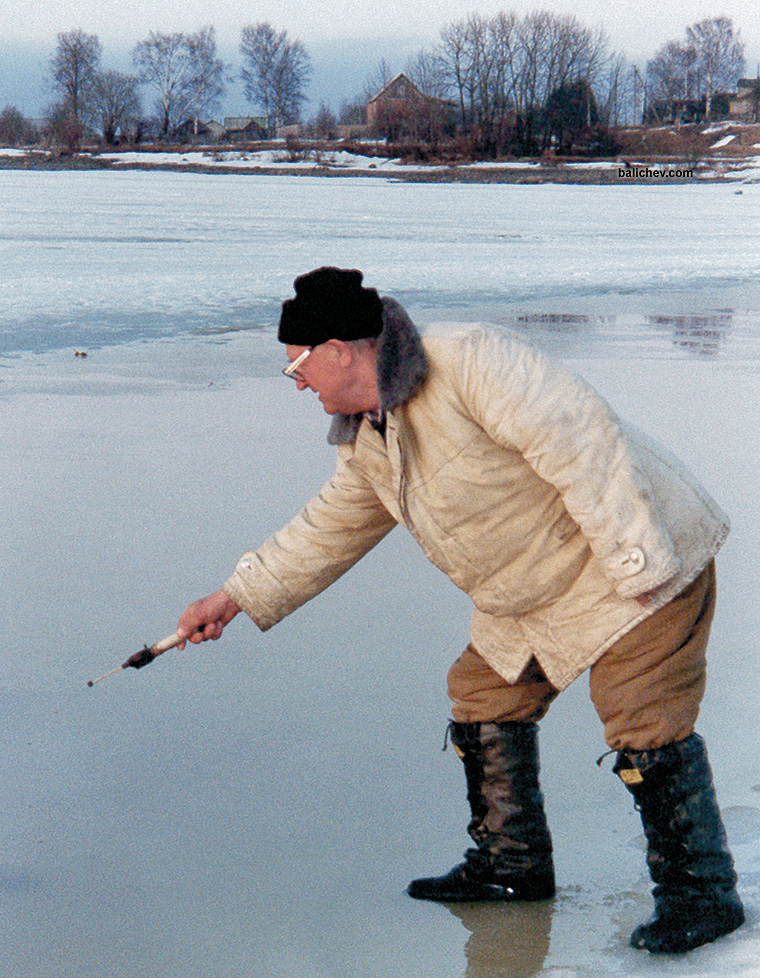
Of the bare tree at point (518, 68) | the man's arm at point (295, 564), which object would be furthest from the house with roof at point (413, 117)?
the man's arm at point (295, 564)

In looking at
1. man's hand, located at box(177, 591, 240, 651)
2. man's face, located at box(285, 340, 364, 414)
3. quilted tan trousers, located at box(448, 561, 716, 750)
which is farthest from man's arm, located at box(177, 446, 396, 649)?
quilted tan trousers, located at box(448, 561, 716, 750)

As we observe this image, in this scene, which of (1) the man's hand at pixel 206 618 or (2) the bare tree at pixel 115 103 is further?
A: (2) the bare tree at pixel 115 103

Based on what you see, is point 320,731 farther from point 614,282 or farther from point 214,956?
point 614,282

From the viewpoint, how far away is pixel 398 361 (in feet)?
5.93

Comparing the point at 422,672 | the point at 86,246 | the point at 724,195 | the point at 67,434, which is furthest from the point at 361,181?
the point at 422,672

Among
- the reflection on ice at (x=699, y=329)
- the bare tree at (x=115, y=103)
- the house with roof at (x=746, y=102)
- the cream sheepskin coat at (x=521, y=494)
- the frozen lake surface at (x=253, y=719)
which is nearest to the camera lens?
the cream sheepskin coat at (x=521, y=494)

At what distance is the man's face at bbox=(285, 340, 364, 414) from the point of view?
6.00ft

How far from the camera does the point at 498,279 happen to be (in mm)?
11086

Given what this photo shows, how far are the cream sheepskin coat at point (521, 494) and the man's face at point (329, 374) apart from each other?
0.21 ft

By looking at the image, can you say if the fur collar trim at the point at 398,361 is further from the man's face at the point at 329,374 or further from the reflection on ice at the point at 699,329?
the reflection on ice at the point at 699,329

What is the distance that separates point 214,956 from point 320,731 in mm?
739

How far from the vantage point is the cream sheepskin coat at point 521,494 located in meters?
1.79

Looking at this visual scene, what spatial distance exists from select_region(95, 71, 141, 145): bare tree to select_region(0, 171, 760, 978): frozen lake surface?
138 ft

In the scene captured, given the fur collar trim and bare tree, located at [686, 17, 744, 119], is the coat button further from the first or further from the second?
bare tree, located at [686, 17, 744, 119]
